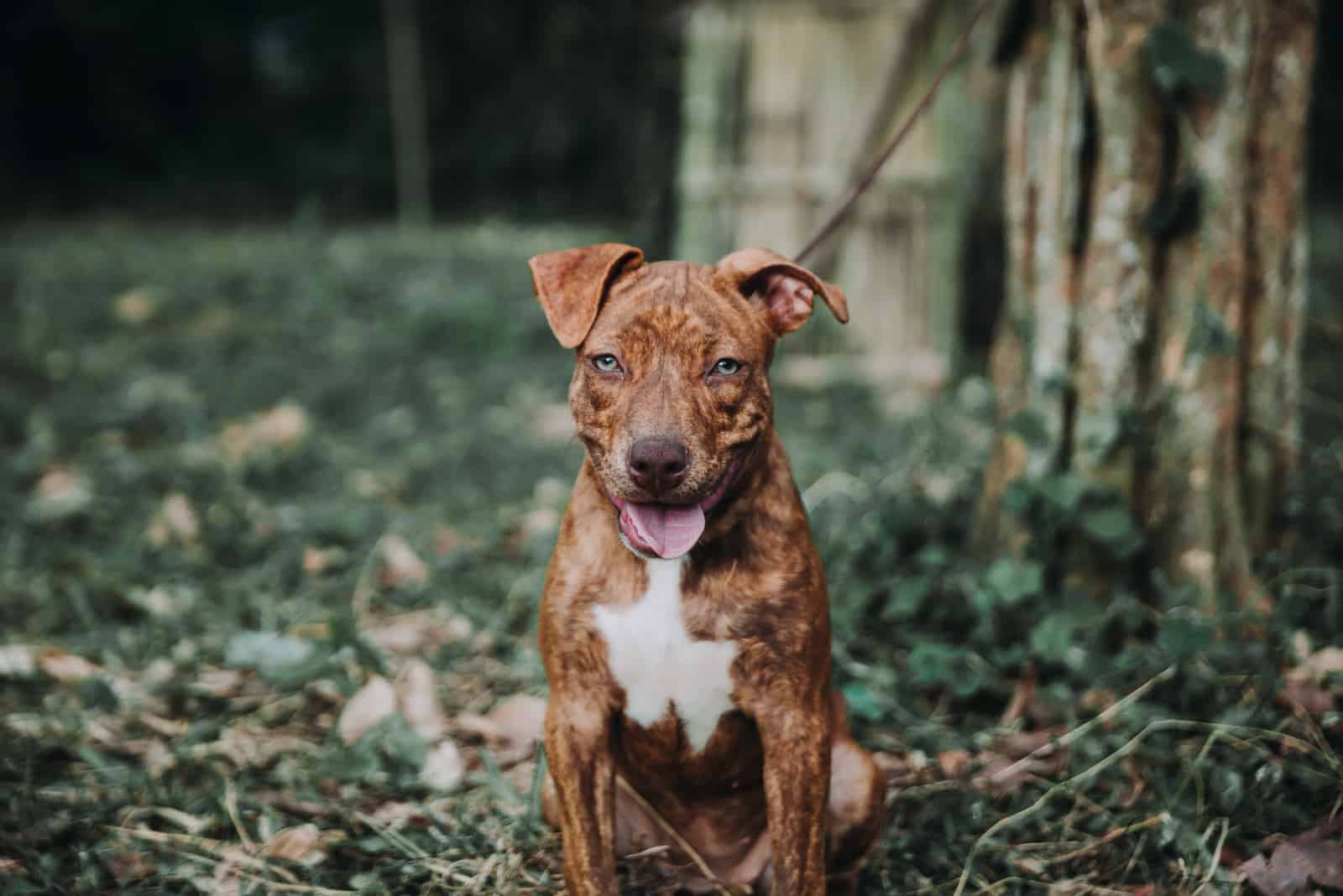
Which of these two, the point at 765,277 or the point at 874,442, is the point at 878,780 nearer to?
the point at 765,277

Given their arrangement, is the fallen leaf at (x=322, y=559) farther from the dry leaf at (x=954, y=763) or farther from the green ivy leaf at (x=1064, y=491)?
the green ivy leaf at (x=1064, y=491)

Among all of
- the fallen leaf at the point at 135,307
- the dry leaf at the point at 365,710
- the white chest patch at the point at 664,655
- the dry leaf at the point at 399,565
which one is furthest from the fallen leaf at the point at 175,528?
the fallen leaf at the point at 135,307

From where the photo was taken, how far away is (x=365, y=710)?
3176 mm

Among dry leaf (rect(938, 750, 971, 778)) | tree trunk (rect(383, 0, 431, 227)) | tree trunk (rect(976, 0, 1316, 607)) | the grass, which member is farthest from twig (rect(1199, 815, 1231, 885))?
tree trunk (rect(383, 0, 431, 227))

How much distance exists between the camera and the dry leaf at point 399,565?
4.32 m

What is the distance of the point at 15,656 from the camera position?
349 centimetres

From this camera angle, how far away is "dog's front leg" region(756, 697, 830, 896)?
2.23 metres

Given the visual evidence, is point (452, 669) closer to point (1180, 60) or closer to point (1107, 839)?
point (1107, 839)

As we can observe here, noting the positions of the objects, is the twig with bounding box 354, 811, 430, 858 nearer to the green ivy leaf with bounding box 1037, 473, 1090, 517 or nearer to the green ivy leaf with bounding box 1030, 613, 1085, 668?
the green ivy leaf with bounding box 1030, 613, 1085, 668

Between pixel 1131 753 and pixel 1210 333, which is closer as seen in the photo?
pixel 1131 753

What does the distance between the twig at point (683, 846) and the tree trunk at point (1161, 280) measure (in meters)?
1.52

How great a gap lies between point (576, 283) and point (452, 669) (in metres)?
1.81

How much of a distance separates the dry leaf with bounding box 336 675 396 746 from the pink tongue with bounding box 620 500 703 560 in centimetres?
134

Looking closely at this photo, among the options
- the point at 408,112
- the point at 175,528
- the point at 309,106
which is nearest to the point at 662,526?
the point at 175,528
